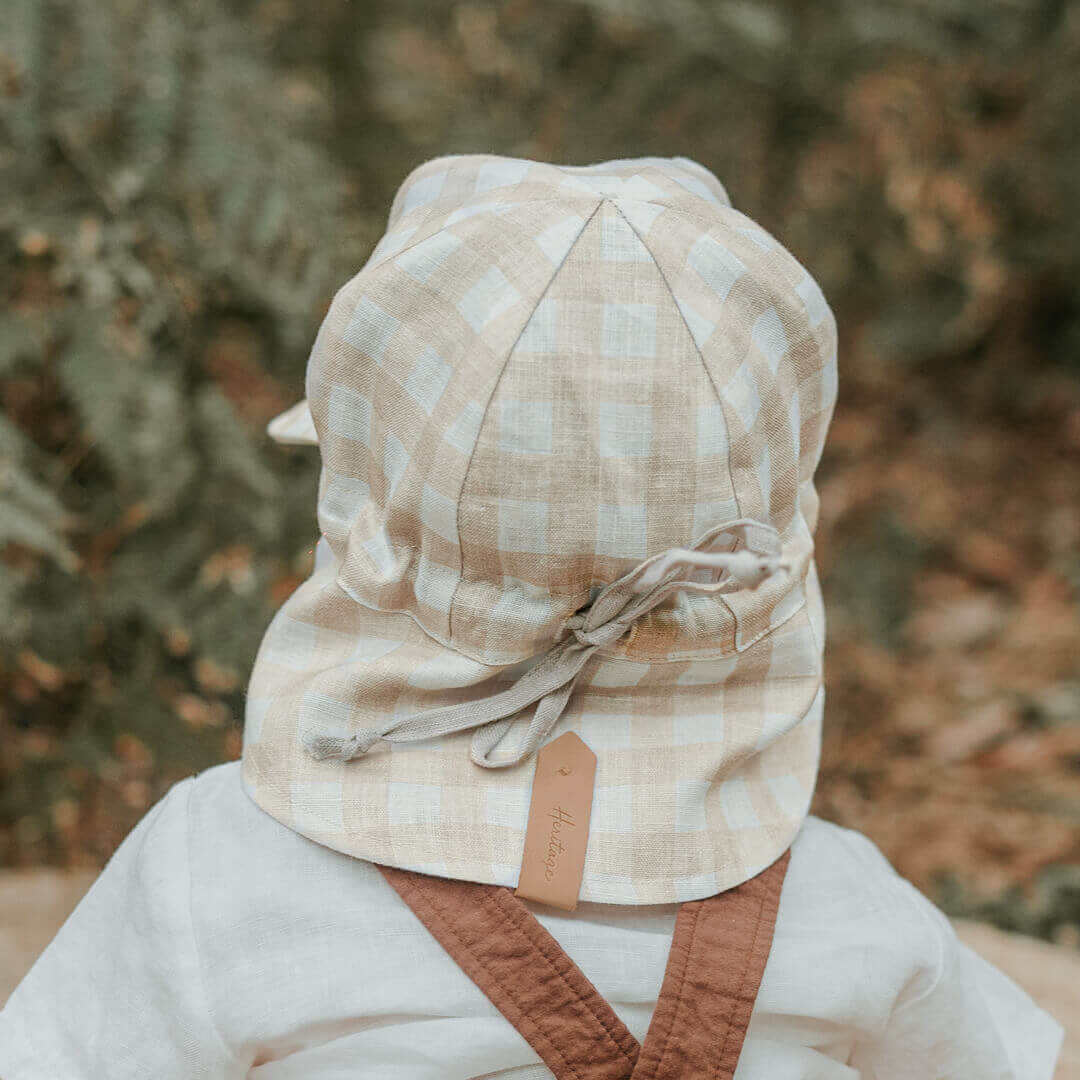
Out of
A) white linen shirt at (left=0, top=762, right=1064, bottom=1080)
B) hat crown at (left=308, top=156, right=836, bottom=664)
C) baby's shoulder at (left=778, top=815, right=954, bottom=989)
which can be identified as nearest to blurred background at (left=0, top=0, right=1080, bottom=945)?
white linen shirt at (left=0, top=762, right=1064, bottom=1080)

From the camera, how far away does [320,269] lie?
1.70 metres

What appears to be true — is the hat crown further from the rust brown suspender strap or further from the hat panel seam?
the rust brown suspender strap

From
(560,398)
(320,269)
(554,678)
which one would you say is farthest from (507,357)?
(320,269)

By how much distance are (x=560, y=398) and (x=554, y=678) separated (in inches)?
7.2

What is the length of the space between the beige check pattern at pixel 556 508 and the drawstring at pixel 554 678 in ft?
0.04

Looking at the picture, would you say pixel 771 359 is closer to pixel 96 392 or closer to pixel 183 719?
pixel 96 392

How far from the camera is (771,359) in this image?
739 millimetres

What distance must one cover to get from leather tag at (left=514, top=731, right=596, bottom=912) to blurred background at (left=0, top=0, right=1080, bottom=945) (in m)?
0.98

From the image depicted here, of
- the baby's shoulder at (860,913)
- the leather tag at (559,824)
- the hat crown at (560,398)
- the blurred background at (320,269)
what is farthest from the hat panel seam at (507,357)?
the blurred background at (320,269)

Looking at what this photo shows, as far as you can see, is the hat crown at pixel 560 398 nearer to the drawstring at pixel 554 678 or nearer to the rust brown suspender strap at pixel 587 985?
the drawstring at pixel 554 678

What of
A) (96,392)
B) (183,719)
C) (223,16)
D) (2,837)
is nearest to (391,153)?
(223,16)

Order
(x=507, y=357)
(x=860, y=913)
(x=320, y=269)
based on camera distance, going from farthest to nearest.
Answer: (x=320, y=269) → (x=860, y=913) → (x=507, y=357)

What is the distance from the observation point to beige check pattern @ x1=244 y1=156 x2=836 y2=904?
696 mm

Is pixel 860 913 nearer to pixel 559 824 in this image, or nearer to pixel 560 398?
Answer: pixel 559 824
